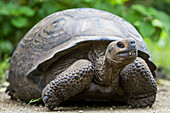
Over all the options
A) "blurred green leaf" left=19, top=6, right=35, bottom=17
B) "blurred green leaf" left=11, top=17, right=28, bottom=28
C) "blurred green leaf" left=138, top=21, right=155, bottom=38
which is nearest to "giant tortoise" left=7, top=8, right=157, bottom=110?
"blurred green leaf" left=138, top=21, right=155, bottom=38

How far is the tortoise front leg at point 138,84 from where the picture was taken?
2.82 meters

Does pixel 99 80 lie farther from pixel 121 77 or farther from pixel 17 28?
pixel 17 28

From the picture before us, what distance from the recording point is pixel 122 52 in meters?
2.46

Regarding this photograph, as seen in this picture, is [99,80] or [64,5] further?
[64,5]

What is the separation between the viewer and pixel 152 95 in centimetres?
296

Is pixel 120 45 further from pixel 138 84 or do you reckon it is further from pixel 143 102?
pixel 143 102

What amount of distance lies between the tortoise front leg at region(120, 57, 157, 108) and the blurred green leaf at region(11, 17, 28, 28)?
5.10 metres

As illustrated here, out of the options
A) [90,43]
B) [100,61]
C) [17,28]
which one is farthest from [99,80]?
[17,28]

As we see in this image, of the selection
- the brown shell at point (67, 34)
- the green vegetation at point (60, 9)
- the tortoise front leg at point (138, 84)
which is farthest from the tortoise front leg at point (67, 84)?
the green vegetation at point (60, 9)

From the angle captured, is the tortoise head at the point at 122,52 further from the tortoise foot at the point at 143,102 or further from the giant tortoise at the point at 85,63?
the tortoise foot at the point at 143,102

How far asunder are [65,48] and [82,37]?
0.22 meters

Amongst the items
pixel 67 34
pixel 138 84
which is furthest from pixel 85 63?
pixel 138 84

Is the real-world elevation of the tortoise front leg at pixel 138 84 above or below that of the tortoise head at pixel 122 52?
below

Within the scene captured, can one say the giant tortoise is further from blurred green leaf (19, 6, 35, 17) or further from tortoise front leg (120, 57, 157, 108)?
blurred green leaf (19, 6, 35, 17)
